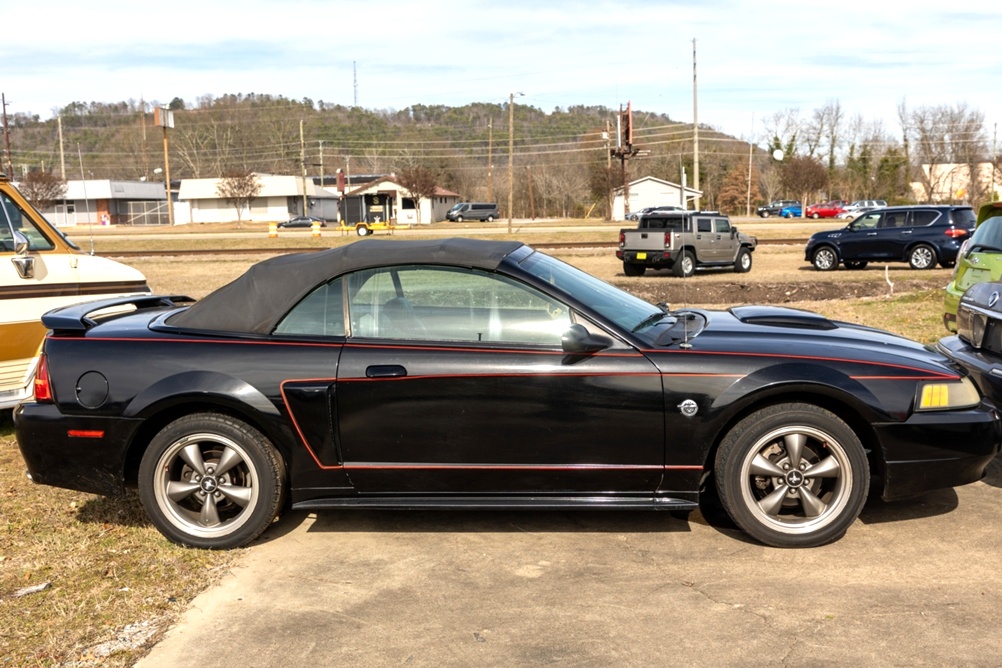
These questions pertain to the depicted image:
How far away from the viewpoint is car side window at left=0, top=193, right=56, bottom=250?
7.10 meters

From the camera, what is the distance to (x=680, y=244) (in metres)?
22.3

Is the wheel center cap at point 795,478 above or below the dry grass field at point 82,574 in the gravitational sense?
above

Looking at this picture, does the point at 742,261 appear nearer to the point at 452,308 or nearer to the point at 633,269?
the point at 633,269

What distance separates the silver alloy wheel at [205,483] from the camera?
468 centimetres

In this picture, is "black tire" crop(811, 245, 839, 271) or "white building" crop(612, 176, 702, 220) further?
"white building" crop(612, 176, 702, 220)

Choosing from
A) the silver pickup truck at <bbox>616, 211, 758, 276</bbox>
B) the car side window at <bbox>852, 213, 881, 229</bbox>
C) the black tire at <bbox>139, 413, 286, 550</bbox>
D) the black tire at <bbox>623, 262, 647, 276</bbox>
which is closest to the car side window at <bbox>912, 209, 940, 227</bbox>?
the car side window at <bbox>852, 213, 881, 229</bbox>

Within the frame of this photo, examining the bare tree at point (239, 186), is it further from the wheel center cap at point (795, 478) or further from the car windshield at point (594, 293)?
the wheel center cap at point (795, 478)

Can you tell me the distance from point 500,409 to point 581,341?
53 cm

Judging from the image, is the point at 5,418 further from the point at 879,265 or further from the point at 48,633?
the point at 879,265

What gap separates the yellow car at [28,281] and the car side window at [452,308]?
320 cm

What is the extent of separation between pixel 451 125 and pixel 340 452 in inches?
6252

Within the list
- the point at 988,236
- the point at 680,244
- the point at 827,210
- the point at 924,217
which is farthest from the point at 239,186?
the point at 988,236

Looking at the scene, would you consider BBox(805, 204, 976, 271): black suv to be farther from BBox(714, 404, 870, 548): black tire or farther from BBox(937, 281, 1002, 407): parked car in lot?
BBox(714, 404, 870, 548): black tire

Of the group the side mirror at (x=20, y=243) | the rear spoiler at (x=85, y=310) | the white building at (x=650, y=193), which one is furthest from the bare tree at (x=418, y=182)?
the rear spoiler at (x=85, y=310)
